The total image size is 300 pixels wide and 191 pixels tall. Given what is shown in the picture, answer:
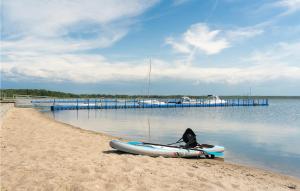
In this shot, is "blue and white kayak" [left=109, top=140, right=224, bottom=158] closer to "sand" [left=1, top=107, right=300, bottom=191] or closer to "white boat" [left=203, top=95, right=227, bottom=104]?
"sand" [left=1, top=107, right=300, bottom=191]

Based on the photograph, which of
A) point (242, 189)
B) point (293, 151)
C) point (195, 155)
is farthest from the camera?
point (293, 151)

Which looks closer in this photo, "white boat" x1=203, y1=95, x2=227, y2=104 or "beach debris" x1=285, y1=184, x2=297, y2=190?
"beach debris" x1=285, y1=184, x2=297, y2=190

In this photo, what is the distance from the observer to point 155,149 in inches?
480

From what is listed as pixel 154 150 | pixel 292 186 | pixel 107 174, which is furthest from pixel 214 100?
pixel 107 174

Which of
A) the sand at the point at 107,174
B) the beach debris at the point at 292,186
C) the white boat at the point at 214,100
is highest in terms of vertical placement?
the white boat at the point at 214,100

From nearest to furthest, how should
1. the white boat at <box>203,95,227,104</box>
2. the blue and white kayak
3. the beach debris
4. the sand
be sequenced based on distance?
the sand → the beach debris → the blue and white kayak → the white boat at <box>203,95,227,104</box>

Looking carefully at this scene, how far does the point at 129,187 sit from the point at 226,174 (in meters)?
3.89

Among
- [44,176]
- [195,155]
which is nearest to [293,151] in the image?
[195,155]

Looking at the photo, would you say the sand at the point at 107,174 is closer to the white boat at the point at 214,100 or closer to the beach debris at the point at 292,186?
the beach debris at the point at 292,186

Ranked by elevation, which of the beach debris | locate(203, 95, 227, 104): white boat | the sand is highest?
locate(203, 95, 227, 104): white boat

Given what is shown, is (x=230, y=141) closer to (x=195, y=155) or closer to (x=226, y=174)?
(x=195, y=155)

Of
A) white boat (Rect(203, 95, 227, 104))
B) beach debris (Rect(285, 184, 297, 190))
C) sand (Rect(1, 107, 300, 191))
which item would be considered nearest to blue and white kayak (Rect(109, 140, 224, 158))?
sand (Rect(1, 107, 300, 191))

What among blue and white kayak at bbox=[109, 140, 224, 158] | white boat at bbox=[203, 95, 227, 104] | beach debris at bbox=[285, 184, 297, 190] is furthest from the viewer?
white boat at bbox=[203, 95, 227, 104]

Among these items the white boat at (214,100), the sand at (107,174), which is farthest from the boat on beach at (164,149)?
the white boat at (214,100)
